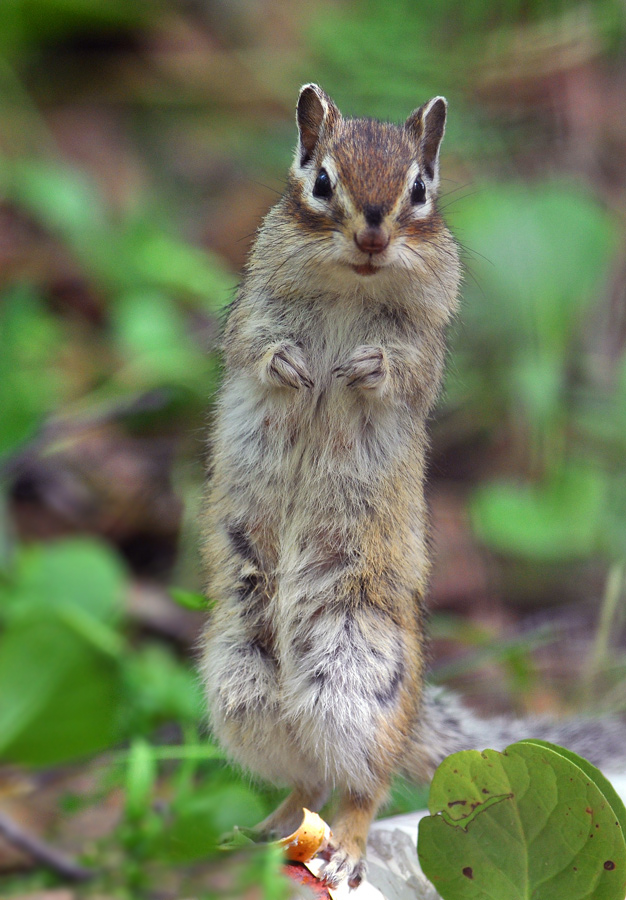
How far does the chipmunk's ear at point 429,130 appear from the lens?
2426mm

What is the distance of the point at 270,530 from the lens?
2.47 m

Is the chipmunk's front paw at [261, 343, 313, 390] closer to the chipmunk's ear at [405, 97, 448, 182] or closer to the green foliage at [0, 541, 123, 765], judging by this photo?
the chipmunk's ear at [405, 97, 448, 182]

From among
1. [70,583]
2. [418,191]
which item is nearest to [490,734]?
[418,191]

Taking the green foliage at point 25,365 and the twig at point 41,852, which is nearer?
the twig at point 41,852

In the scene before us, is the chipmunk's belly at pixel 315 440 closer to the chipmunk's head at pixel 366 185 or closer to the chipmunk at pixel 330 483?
the chipmunk at pixel 330 483

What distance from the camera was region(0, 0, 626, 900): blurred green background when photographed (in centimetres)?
350

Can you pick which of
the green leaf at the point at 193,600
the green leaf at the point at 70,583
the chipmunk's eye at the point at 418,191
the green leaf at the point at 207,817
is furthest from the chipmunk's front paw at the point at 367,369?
the green leaf at the point at 70,583

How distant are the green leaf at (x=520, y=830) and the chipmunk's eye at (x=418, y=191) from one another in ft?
3.75

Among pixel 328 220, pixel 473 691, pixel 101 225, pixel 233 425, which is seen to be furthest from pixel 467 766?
pixel 101 225

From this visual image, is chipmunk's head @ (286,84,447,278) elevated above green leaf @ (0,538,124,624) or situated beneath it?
elevated above

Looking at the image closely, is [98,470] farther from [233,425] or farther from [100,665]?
[233,425]

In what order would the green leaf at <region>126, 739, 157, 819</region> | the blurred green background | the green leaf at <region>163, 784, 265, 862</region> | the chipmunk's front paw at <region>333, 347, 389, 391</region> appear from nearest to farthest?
the chipmunk's front paw at <region>333, 347, 389, 391</region> < the green leaf at <region>163, 784, 265, 862</region> < the green leaf at <region>126, 739, 157, 819</region> < the blurred green background

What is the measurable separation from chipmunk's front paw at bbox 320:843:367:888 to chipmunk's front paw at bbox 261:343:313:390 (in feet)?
3.29

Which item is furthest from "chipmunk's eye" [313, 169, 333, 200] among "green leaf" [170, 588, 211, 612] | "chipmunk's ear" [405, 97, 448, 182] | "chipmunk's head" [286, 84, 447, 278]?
"green leaf" [170, 588, 211, 612]
